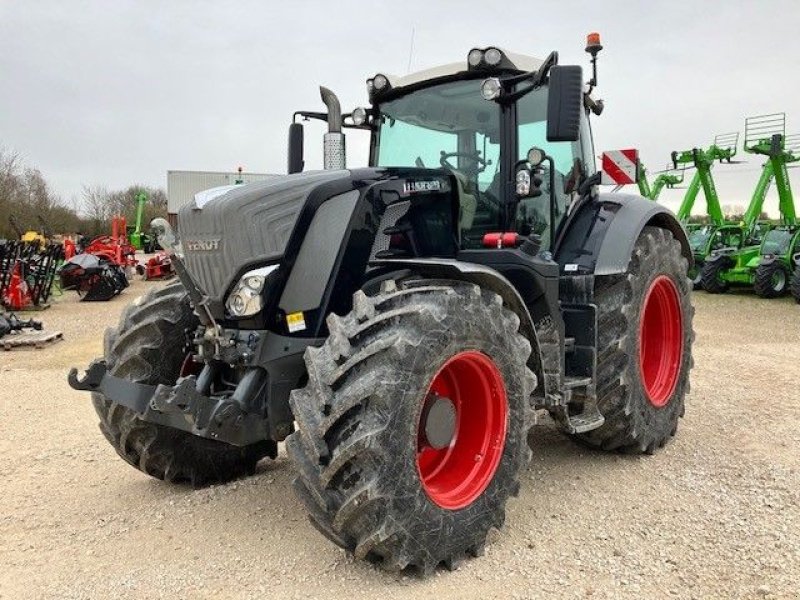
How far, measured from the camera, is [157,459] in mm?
3988

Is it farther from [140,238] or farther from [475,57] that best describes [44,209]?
[475,57]

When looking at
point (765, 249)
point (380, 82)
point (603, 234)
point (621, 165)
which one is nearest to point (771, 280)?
point (765, 249)

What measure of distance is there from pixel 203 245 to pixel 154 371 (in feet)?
2.62

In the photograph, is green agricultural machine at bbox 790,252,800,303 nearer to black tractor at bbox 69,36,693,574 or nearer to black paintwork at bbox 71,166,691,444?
black tractor at bbox 69,36,693,574

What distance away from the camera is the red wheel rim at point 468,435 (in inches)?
128

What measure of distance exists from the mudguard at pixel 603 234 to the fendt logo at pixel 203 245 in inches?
86.0

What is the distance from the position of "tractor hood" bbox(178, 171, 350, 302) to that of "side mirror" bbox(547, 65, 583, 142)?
110 centimetres

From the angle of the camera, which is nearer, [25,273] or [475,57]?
[475,57]

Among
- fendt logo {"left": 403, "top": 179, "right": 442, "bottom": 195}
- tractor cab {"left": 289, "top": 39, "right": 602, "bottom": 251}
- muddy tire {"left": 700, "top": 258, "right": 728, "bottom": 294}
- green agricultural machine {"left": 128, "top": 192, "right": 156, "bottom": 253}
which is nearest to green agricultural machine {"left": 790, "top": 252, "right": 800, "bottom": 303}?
muddy tire {"left": 700, "top": 258, "right": 728, "bottom": 294}

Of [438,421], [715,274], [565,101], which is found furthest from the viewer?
[715,274]

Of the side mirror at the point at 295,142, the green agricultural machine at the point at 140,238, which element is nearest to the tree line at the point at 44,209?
the green agricultural machine at the point at 140,238

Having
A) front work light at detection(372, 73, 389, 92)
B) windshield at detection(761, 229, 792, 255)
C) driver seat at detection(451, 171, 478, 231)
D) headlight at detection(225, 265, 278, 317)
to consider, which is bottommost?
headlight at detection(225, 265, 278, 317)

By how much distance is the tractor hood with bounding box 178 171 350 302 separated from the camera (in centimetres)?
332

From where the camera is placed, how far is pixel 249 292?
326 cm
